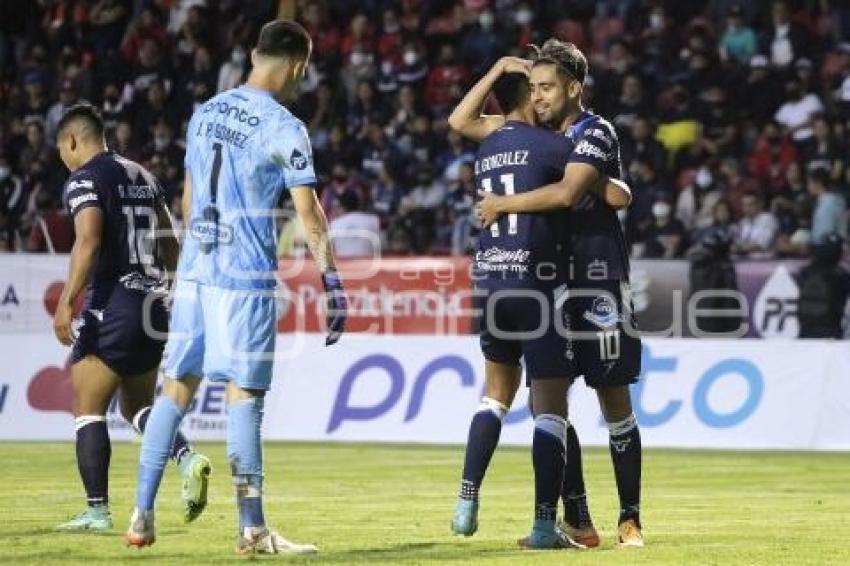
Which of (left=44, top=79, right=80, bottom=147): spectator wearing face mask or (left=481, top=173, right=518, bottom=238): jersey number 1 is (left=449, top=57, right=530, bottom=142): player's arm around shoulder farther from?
(left=44, top=79, right=80, bottom=147): spectator wearing face mask

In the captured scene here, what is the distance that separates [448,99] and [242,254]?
17.4m

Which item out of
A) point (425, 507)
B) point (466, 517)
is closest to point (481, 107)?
point (466, 517)

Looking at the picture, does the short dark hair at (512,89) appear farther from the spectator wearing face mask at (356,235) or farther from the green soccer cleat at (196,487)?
the spectator wearing face mask at (356,235)

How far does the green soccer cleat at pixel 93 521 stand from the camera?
11203mm

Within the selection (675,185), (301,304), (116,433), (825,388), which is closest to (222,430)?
(116,433)

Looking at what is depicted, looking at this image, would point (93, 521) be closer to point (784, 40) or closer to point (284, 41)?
point (284, 41)

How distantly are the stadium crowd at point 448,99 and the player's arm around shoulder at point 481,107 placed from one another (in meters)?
12.4

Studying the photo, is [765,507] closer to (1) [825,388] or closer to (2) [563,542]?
(2) [563,542]

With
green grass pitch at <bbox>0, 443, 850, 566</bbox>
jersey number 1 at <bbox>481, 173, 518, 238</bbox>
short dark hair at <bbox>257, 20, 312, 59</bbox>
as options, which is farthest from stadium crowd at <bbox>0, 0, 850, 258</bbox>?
short dark hair at <bbox>257, 20, 312, 59</bbox>

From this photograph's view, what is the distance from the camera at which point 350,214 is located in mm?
24391

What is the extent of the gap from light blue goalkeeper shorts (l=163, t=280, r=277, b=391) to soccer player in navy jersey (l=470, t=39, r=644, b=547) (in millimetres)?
1361

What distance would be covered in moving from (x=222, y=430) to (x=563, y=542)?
1000 centimetres

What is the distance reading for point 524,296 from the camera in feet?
33.7

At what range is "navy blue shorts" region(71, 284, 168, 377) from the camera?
37.5 ft
